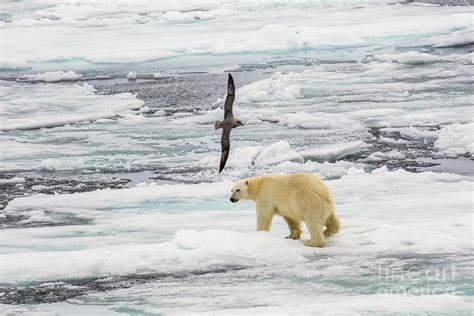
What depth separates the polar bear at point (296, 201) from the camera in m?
5.61

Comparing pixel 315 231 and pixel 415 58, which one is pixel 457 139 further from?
pixel 415 58

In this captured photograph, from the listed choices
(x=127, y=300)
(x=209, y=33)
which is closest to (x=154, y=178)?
(x=127, y=300)

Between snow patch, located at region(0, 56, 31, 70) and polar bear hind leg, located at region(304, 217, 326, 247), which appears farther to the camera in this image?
snow patch, located at region(0, 56, 31, 70)

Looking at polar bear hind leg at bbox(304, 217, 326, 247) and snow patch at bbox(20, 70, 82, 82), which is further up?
snow patch at bbox(20, 70, 82, 82)

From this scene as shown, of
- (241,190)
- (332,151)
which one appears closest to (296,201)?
(241,190)

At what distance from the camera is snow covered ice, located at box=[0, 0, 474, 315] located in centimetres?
518

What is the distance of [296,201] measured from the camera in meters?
5.71

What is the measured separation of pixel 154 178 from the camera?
32.1 feet

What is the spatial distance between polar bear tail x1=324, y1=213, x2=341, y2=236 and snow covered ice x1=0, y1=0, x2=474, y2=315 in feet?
0.18

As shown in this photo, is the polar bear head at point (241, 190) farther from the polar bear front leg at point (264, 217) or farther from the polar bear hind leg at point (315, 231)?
the polar bear hind leg at point (315, 231)

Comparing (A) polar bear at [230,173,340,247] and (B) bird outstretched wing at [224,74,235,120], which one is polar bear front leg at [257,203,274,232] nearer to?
(A) polar bear at [230,173,340,247]
